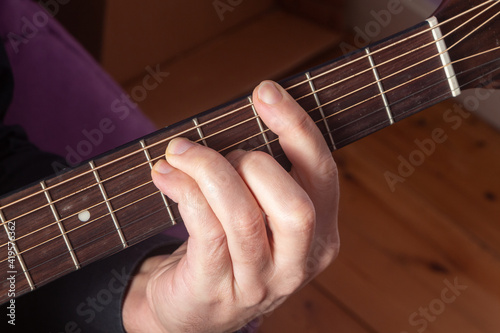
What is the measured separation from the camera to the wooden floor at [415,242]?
1.20m

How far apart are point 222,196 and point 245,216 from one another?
35 mm

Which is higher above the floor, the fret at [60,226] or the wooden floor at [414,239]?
the fret at [60,226]

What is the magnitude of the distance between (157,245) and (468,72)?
0.52 meters

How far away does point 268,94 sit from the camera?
0.57m

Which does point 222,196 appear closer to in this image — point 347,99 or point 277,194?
point 277,194

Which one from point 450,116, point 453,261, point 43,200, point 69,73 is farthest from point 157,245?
point 450,116

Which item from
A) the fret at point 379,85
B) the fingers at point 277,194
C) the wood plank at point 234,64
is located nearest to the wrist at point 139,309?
the fingers at point 277,194

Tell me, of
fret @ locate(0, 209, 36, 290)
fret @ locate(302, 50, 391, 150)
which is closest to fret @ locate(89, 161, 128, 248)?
fret @ locate(0, 209, 36, 290)

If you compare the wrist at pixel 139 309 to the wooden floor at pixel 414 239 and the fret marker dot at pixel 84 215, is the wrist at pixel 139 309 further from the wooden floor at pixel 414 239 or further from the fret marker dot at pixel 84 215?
the wooden floor at pixel 414 239

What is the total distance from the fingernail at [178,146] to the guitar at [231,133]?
0.02 m

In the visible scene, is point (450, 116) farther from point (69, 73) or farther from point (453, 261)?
point (69, 73)

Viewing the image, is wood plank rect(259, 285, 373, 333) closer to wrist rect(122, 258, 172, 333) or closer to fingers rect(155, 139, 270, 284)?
wrist rect(122, 258, 172, 333)

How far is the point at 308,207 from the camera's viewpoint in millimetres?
572

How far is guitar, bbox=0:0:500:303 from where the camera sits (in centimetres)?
59
